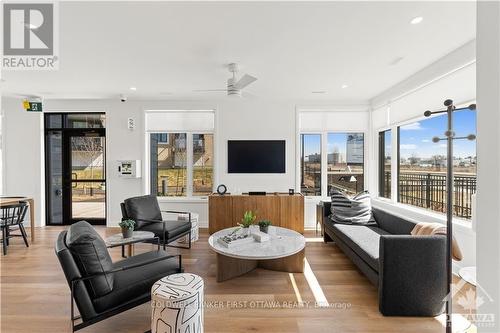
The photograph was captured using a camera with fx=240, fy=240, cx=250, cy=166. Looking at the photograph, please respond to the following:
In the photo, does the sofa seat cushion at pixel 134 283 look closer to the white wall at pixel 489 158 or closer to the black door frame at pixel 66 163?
the white wall at pixel 489 158

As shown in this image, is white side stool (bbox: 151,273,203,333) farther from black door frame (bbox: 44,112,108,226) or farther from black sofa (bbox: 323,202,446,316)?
black door frame (bbox: 44,112,108,226)

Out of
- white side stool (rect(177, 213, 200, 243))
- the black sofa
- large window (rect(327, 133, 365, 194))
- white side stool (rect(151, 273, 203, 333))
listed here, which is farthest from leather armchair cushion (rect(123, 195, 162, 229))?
large window (rect(327, 133, 365, 194))

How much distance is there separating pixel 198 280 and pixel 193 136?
388 centimetres

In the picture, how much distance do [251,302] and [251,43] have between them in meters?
2.84

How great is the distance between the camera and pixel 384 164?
5059mm

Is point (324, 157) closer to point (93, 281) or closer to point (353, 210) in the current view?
point (353, 210)

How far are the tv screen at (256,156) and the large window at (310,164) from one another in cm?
52

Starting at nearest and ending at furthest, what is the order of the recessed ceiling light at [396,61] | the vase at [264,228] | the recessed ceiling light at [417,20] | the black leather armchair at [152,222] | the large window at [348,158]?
the recessed ceiling light at [417,20] < the recessed ceiling light at [396,61] < the vase at [264,228] < the black leather armchair at [152,222] < the large window at [348,158]

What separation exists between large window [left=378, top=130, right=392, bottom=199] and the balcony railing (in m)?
0.13

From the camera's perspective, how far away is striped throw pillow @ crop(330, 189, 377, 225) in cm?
397

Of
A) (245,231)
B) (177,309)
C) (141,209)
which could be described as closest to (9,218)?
(141,209)

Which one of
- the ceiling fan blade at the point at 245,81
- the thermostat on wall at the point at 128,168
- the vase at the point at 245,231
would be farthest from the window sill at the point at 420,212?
the thermostat on wall at the point at 128,168

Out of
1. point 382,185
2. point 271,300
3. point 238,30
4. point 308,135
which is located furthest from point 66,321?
point 382,185

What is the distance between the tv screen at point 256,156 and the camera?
5.27 metres
